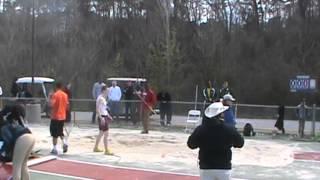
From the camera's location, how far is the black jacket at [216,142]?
7652 millimetres

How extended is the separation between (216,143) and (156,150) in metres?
10.4

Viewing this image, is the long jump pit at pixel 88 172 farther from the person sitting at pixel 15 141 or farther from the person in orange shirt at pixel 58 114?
the person sitting at pixel 15 141

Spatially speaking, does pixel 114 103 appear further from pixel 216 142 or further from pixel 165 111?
pixel 216 142

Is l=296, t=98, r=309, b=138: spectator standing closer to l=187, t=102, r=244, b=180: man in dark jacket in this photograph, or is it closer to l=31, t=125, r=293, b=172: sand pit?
l=31, t=125, r=293, b=172: sand pit

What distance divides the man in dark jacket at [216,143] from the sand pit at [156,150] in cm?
674

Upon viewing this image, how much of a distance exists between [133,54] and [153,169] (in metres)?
50.0

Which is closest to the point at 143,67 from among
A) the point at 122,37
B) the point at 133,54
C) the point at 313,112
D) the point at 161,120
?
the point at 133,54

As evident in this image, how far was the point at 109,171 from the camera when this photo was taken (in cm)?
1388

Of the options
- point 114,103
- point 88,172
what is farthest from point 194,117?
point 88,172

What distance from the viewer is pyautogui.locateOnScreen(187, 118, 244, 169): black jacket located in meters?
7.65

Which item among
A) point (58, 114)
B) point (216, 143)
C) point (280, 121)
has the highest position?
point (216, 143)

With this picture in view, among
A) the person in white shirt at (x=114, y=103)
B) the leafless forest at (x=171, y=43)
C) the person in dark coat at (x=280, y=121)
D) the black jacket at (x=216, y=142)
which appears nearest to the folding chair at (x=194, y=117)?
the person in dark coat at (x=280, y=121)

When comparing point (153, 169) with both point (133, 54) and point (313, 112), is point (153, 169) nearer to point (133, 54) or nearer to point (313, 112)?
point (313, 112)

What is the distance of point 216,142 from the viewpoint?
7.64m
